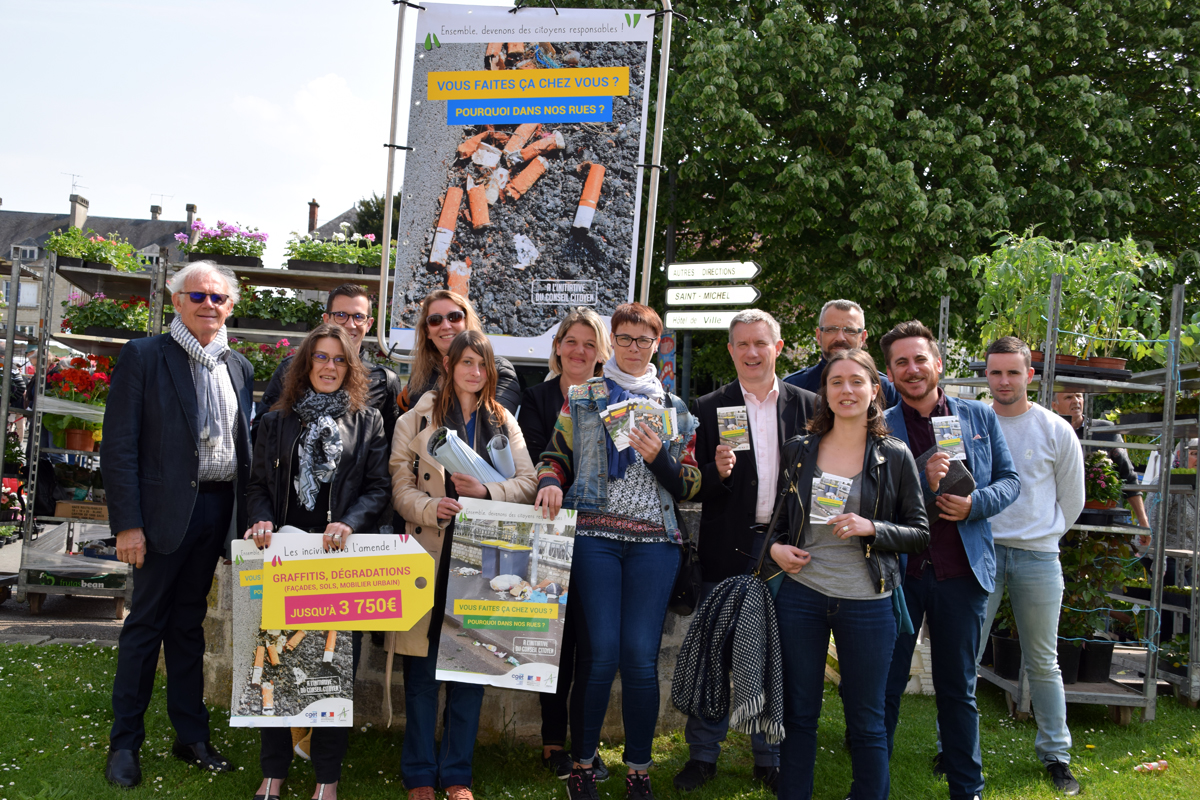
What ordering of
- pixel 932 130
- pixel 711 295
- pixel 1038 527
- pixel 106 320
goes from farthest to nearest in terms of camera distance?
1. pixel 932 130
2. pixel 106 320
3. pixel 711 295
4. pixel 1038 527

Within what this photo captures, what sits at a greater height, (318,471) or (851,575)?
(318,471)

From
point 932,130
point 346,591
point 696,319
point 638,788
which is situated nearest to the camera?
point 346,591

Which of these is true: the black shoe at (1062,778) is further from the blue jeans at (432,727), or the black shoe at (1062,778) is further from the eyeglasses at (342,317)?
the eyeglasses at (342,317)

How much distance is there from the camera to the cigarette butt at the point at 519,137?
18.3 feet

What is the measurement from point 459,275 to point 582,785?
11.1 ft

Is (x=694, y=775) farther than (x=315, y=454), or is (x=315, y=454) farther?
(x=694, y=775)

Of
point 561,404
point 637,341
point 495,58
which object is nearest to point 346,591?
point 561,404

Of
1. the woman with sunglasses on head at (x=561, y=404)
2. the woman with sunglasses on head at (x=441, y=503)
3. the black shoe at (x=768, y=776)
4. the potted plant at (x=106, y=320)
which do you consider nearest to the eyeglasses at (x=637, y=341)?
the woman with sunglasses on head at (x=561, y=404)

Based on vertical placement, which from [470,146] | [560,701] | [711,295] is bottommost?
[560,701]

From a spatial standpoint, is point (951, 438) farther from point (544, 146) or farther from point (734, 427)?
point (544, 146)

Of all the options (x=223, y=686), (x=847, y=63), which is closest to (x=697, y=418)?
(x=223, y=686)

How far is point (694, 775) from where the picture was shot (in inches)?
152

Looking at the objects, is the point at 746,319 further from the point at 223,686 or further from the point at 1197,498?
the point at 1197,498

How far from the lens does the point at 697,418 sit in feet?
12.1
